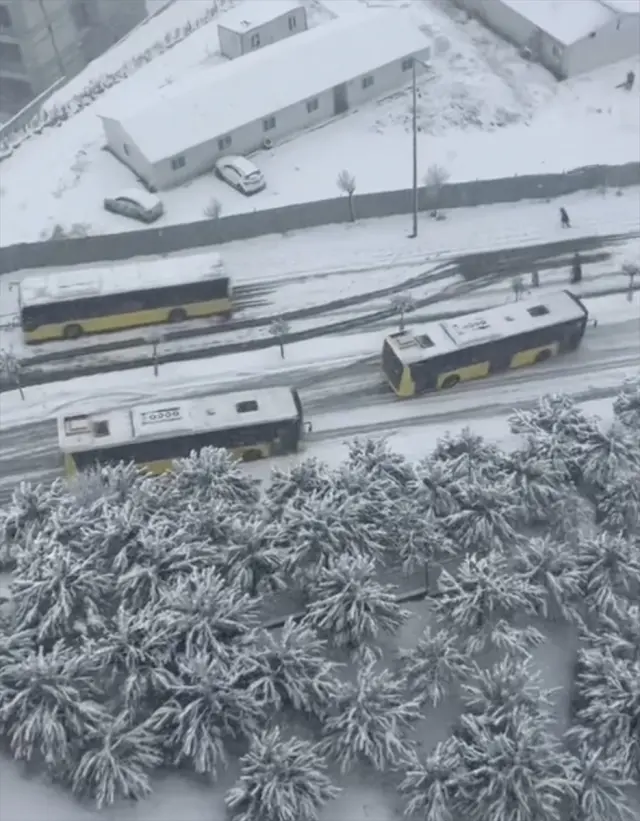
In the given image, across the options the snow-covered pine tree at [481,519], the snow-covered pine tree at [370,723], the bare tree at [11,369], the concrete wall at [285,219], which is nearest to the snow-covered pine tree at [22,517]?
the bare tree at [11,369]

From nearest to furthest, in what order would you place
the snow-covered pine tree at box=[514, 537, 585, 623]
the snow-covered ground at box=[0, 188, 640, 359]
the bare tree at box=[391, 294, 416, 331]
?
the snow-covered pine tree at box=[514, 537, 585, 623] → the bare tree at box=[391, 294, 416, 331] → the snow-covered ground at box=[0, 188, 640, 359]

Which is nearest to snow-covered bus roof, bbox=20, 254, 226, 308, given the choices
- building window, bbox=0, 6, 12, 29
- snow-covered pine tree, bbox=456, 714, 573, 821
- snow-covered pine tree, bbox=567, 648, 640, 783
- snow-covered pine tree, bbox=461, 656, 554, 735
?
snow-covered pine tree, bbox=461, 656, 554, 735

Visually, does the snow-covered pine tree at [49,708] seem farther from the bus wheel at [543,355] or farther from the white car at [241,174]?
the white car at [241,174]

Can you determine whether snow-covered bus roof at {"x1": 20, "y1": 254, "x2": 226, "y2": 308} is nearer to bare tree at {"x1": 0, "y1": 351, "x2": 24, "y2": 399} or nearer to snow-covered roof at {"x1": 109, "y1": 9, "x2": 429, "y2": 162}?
bare tree at {"x1": 0, "y1": 351, "x2": 24, "y2": 399}

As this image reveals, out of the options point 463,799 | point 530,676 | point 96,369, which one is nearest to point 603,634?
point 530,676

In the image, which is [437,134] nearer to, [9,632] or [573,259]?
[573,259]

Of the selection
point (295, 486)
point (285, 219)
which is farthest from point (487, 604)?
point (285, 219)
